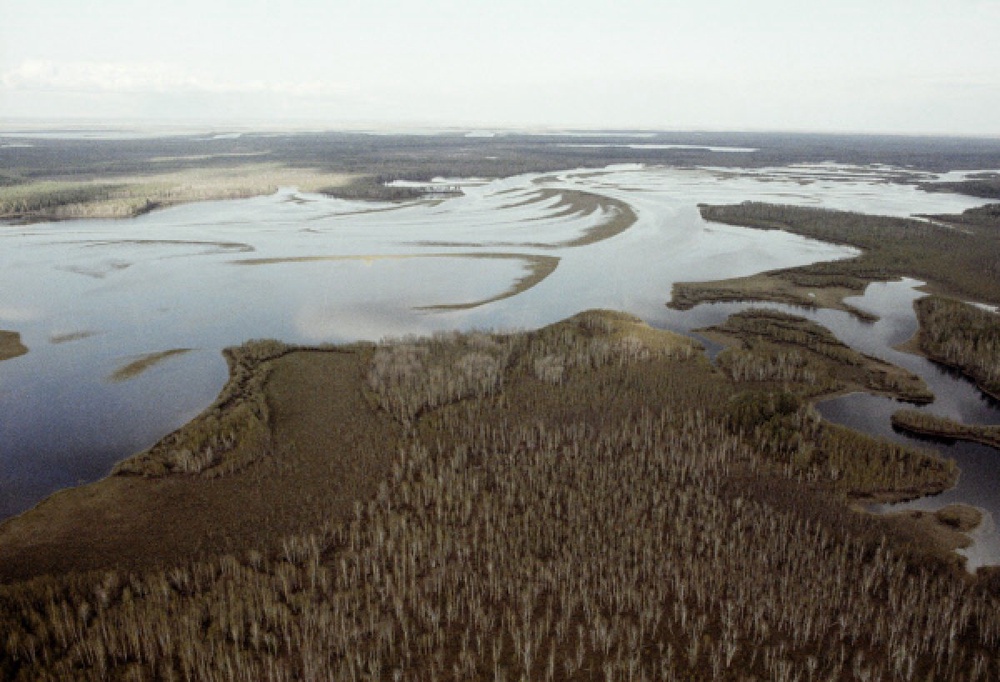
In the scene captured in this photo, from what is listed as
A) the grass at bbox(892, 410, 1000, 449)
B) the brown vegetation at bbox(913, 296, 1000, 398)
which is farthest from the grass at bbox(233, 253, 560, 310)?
the grass at bbox(892, 410, 1000, 449)

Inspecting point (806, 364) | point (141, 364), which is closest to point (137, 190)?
point (141, 364)

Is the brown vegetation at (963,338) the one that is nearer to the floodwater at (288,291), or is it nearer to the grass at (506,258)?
the floodwater at (288,291)

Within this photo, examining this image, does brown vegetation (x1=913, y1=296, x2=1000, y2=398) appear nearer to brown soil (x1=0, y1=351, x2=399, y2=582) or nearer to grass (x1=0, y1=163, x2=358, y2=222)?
brown soil (x1=0, y1=351, x2=399, y2=582)

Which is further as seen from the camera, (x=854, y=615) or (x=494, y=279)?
(x=494, y=279)

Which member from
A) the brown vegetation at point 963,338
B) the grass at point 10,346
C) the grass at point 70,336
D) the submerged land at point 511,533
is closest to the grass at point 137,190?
the grass at point 10,346

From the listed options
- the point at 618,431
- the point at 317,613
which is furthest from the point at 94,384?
the point at 618,431

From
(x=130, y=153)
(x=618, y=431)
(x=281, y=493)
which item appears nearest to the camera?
(x=281, y=493)

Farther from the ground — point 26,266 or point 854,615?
point 26,266

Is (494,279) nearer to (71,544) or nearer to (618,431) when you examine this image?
(618,431)
